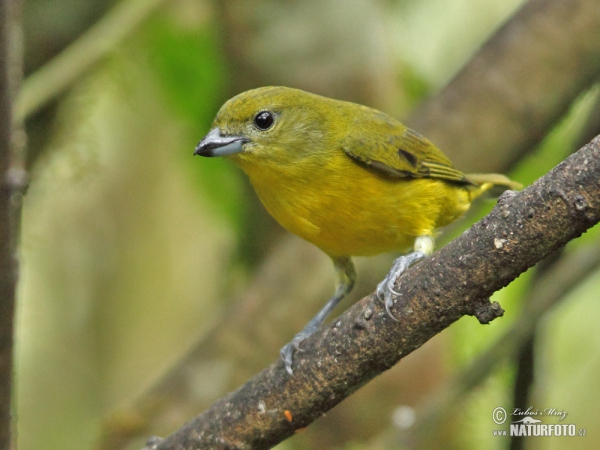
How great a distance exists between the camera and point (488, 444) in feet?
14.6

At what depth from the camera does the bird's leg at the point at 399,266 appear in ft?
7.68

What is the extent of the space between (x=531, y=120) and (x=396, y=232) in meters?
1.13

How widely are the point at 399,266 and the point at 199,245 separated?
3.18 metres

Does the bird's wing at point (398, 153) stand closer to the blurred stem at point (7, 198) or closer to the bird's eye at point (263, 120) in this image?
the bird's eye at point (263, 120)

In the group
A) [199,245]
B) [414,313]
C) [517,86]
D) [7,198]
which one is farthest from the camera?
[199,245]

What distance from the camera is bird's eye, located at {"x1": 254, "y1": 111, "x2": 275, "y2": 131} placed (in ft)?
11.7

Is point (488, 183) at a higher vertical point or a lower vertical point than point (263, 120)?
lower

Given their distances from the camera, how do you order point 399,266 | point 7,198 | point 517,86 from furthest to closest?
point 517,86, point 399,266, point 7,198

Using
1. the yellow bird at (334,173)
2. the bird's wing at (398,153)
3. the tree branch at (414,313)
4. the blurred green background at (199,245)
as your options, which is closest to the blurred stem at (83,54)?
the blurred green background at (199,245)

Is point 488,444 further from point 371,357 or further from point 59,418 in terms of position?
point 59,418

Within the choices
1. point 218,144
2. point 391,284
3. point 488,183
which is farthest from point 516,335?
point 218,144

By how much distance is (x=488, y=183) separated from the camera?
3.98m

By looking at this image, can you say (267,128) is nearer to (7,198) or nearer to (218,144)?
(218,144)

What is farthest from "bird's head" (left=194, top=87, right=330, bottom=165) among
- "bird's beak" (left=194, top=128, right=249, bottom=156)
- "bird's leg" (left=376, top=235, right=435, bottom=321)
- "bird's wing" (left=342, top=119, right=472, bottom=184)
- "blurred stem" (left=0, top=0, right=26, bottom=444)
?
"blurred stem" (left=0, top=0, right=26, bottom=444)
